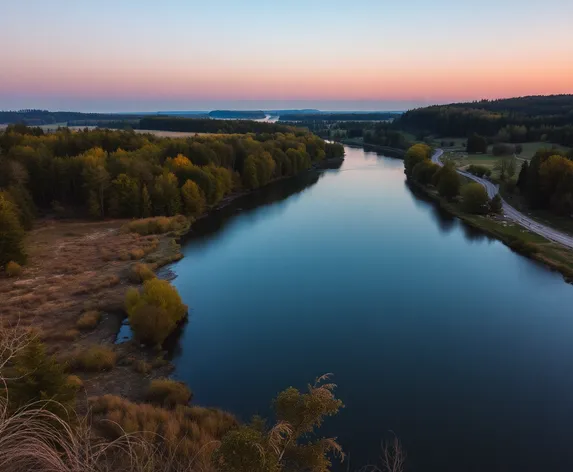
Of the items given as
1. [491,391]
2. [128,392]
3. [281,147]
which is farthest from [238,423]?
[281,147]

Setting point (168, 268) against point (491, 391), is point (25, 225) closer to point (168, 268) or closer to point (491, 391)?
point (168, 268)

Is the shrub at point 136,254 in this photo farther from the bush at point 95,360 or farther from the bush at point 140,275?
the bush at point 95,360

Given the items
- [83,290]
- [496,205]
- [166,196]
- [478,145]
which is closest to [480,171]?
[496,205]

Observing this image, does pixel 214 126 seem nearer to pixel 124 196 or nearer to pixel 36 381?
pixel 124 196

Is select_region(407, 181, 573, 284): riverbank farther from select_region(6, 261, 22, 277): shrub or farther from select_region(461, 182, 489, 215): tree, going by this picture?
select_region(6, 261, 22, 277): shrub

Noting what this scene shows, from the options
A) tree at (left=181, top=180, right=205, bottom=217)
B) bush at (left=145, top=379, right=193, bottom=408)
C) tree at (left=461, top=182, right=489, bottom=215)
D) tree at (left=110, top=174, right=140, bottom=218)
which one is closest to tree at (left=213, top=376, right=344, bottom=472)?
bush at (left=145, top=379, right=193, bottom=408)
